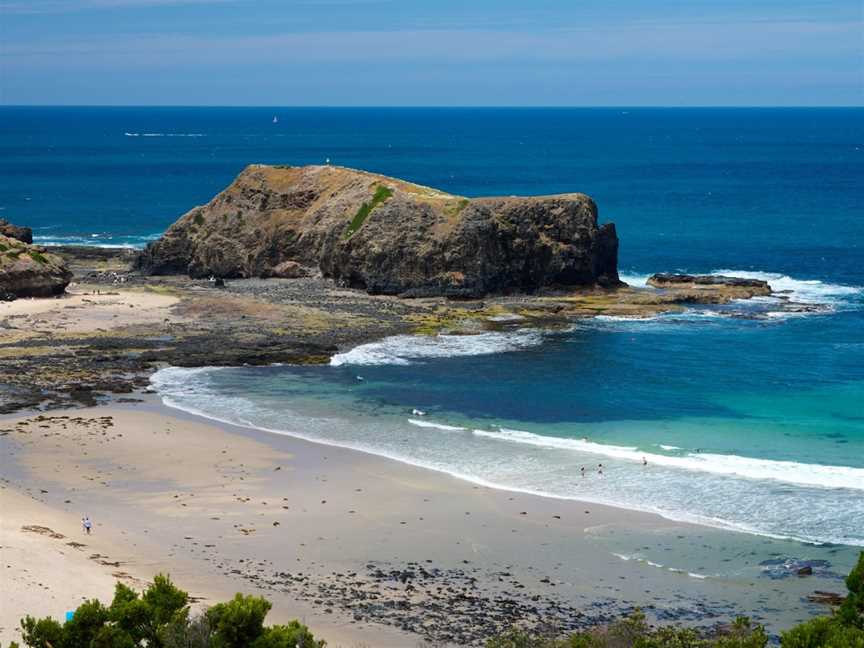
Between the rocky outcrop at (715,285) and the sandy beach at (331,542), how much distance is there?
40.7m

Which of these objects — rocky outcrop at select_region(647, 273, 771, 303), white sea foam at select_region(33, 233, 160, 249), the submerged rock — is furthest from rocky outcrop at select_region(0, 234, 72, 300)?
rocky outcrop at select_region(647, 273, 771, 303)

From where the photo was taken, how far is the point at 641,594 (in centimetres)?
3597

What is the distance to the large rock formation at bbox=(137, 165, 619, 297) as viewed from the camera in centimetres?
8275

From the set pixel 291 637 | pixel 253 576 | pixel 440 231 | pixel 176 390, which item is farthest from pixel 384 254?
pixel 291 637

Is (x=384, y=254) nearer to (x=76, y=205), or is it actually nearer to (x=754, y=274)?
(x=754, y=274)

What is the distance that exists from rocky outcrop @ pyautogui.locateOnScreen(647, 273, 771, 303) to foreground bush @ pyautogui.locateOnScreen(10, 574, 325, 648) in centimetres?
5858

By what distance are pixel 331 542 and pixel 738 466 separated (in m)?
16.2

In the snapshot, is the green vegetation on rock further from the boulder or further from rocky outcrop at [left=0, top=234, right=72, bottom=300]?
the boulder

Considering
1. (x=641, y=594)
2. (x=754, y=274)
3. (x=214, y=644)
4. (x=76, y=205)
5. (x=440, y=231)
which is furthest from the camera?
(x=76, y=205)

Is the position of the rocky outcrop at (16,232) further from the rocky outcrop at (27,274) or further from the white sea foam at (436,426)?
the white sea foam at (436,426)

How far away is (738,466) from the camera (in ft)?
157

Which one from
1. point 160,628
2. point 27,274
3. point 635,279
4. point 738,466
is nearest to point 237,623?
point 160,628

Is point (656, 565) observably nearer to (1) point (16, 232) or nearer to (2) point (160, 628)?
(2) point (160, 628)

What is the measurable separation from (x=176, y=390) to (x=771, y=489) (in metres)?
27.3
